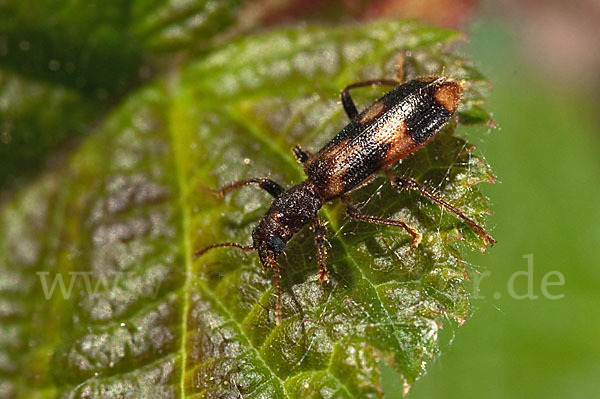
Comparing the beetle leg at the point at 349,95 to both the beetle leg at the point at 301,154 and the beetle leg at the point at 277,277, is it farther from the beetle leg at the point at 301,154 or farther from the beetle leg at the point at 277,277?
the beetle leg at the point at 277,277

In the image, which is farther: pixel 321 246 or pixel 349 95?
pixel 349 95

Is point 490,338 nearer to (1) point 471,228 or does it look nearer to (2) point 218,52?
(1) point 471,228

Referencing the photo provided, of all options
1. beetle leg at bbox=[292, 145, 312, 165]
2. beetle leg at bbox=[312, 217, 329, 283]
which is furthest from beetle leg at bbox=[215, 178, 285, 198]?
beetle leg at bbox=[312, 217, 329, 283]

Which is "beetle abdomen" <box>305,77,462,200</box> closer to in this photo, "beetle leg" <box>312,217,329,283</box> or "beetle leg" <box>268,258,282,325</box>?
"beetle leg" <box>312,217,329,283</box>

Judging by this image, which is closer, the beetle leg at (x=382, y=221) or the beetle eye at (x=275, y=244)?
the beetle leg at (x=382, y=221)

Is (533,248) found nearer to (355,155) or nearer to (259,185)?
(355,155)

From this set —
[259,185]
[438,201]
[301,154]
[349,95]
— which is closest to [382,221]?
[438,201]

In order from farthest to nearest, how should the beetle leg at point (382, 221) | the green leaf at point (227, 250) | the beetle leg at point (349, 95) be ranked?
the beetle leg at point (349, 95) → the beetle leg at point (382, 221) → the green leaf at point (227, 250)

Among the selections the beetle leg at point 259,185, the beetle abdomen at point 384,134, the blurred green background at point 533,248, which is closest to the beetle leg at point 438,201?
the beetle abdomen at point 384,134
